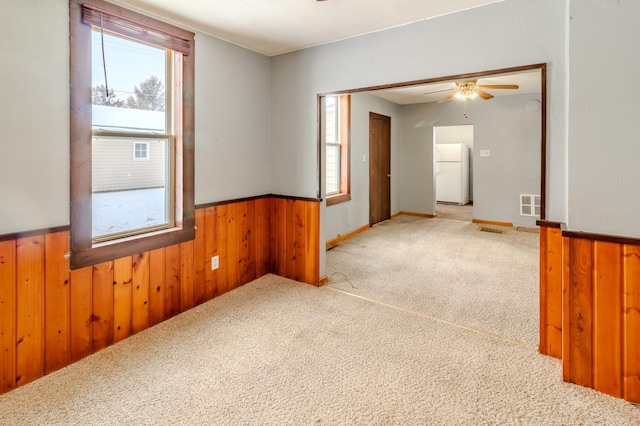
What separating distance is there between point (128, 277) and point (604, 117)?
3.06m

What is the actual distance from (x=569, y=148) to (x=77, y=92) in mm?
2892

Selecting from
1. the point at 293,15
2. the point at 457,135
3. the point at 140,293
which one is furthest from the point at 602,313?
the point at 457,135

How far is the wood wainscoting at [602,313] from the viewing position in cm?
180

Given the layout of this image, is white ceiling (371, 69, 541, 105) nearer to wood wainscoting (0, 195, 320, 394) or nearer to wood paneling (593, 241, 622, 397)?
wood wainscoting (0, 195, 320, 394)

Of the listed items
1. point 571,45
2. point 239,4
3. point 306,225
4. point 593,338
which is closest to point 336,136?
point 306,225

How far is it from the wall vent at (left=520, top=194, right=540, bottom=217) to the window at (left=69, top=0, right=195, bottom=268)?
5806 millimetres

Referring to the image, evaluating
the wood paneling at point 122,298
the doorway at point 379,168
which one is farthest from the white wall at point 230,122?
the doorway at point 379,168

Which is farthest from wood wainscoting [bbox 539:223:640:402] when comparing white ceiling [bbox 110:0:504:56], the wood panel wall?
white ceiling [bbox 110:0:504:56]

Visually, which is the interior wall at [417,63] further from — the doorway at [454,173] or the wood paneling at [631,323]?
the doorway at [454,173]

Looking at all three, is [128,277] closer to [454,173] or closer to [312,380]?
[312,380]

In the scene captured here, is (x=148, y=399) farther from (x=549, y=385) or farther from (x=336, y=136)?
(x=336, y=136)

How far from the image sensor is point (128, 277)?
8.10 feet

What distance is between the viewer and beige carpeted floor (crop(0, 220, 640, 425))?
1726mm

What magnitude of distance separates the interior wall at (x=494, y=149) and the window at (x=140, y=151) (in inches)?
230
